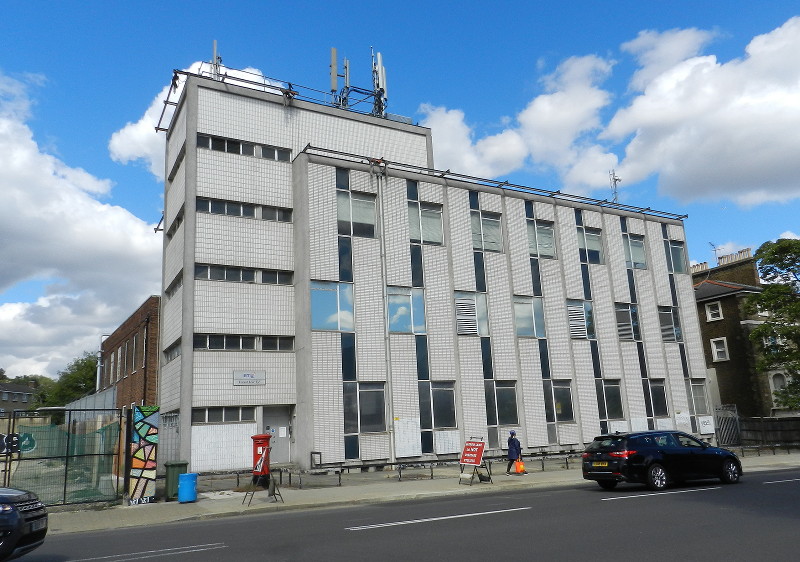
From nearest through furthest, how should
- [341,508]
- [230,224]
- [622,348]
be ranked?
1. [341,508]
2. [230,224]
3. [622,348]

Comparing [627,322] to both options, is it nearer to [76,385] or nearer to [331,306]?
[331,306]

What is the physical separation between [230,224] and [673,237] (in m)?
26.1

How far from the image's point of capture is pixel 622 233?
35125 mm

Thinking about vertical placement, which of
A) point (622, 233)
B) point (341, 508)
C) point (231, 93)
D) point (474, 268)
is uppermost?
point (231, 93)

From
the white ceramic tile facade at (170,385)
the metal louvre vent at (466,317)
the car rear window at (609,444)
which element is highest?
the metal louvre vent at (466,317)

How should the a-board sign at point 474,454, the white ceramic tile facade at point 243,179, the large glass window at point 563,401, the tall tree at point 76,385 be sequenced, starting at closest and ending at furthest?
the a-board sign at point 474,454 < the white ceramic tile facade at point 243,179 < the large glass window at point 563,401 < the tall tree at point 76,385

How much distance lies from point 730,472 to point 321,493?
11.0 m

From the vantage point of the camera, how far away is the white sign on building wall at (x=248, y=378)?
2495 centimetres

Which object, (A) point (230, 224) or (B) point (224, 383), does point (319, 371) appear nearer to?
(B) point (224, 383)

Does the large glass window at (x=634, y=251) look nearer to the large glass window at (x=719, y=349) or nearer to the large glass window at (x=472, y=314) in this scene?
the large glass window at (x=719, y=349)

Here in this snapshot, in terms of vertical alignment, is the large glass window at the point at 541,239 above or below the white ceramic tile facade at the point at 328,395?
above

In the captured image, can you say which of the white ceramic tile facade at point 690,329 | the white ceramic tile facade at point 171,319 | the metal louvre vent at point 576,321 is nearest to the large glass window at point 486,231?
the metal louvre vent at point 576,321

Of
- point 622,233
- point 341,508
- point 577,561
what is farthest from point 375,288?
point 577,561

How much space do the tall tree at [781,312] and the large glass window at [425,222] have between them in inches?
757
